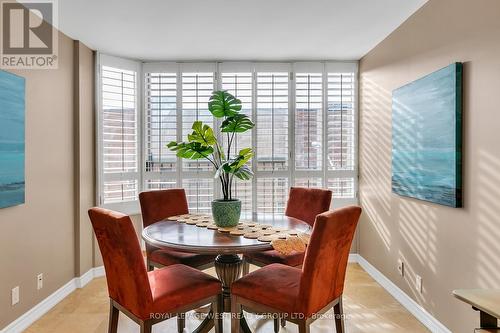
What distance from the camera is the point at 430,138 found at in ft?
7.80

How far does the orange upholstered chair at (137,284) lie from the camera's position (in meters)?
1.68

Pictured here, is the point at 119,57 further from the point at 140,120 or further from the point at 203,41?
the point at 203,41

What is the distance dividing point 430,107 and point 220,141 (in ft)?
7.58

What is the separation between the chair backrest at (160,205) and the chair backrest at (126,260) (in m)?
1.11

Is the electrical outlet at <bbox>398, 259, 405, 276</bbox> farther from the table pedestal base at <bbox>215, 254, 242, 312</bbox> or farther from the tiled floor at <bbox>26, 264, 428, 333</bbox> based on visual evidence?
the table pedestal base at <bbox>215, 254, 242, 312</bbox>

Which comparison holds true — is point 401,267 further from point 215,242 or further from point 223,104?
point 223,104

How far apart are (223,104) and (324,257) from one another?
1419mm

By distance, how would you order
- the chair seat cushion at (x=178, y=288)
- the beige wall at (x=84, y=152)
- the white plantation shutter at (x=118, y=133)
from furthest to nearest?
the white plantation shutter at (x=118, y=133) < the beige wall at (x=84, y=152) < the chair seat cushion at (x=178, y=288)

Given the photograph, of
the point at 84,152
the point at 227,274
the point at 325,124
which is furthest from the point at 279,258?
the point at 84,152

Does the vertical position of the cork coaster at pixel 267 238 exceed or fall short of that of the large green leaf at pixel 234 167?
it falls short

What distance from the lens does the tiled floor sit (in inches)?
97.0

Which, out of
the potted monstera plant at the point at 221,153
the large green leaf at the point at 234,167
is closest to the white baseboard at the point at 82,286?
the potted monstera plant at the point at 221,153

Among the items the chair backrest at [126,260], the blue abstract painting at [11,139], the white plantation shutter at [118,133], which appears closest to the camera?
the chair backrest at [126,260]

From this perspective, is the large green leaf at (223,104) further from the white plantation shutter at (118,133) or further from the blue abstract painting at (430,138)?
the white plantation shutter at (118,133)
